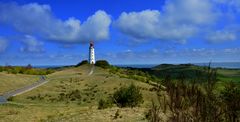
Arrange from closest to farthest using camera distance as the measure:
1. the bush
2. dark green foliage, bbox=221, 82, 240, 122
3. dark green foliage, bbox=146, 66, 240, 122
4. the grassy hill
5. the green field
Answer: dark green foliage, bbox=221, 82, 240, 122 < dark green foliage, bbox=146, 66, 240, 122 < the green field < the grassy hill < the bush

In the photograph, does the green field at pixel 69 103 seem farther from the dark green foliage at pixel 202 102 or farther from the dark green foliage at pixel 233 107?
the dark green foliage at pixel 233 107

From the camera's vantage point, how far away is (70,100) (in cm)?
4525

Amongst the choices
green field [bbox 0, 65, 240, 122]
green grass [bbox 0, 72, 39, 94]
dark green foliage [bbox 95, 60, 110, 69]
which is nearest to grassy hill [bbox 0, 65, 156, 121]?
green field [bbox 0, 65, 240, 122]

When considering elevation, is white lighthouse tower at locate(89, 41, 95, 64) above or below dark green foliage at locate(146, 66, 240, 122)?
above

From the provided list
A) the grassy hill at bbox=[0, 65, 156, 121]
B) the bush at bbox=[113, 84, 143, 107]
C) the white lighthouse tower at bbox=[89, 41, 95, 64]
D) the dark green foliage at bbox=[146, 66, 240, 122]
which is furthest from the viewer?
the white lighthouse tower at bbox=[89, 41, 95, 64]

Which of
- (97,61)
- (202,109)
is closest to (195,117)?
(202,109)

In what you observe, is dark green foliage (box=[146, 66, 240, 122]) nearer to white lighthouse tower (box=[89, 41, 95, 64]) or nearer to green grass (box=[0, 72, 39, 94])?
green grass (box=[0, 72, 39, 94])

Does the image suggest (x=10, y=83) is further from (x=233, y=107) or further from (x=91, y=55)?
(x=91, y=55)

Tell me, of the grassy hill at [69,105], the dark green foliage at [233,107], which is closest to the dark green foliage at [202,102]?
the dark green foliage at [233,107]

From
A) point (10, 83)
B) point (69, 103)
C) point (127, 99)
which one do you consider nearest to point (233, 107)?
point (127, 99)

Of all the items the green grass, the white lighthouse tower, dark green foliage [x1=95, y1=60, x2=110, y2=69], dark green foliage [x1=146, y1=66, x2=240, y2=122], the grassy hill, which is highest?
the white lighthouse tower

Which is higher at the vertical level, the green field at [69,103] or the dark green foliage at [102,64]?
the dark green foliage at [102,64]

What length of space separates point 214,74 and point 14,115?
2454 centimetres

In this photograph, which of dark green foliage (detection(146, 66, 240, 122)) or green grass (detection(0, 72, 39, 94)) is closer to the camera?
dark green foliage (detection(146, 66, 240, 122))
